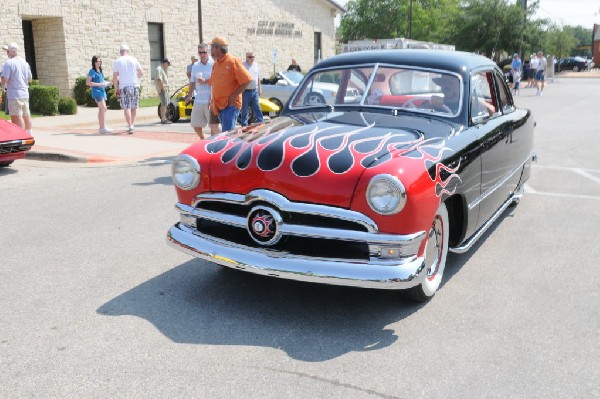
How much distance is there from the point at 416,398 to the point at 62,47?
66.0 feet

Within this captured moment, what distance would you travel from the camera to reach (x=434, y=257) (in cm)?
408

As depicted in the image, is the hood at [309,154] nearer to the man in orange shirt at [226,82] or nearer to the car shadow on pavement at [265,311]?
the car shadow on pavement at [265,311]

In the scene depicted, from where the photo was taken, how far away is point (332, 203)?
11.7 ft

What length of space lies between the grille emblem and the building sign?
25.8 meters

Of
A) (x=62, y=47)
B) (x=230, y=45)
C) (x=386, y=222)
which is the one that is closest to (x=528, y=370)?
(x=386, y=222)

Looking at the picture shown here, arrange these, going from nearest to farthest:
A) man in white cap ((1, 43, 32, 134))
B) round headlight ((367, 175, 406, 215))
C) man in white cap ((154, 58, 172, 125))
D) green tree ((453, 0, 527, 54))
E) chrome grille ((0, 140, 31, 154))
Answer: round headlight ((367, 175, 406, 215)) → chrome grille ((0, 140, 31, 154)) → man in white cap ((1, 43, 32, 134)) → man in white cap ((154, 58, 172, 125)) → green tree ((453, 0, 527, 54))

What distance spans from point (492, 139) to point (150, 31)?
69.6 feet

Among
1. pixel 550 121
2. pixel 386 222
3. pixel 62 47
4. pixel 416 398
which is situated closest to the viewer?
pixel 416 398

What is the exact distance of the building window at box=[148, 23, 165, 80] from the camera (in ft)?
78.7

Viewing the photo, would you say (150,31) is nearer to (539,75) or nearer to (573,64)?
(539,75)

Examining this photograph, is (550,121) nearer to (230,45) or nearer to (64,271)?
(64,271)

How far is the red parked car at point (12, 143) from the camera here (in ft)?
28.5

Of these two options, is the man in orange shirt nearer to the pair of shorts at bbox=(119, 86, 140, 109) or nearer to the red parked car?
the red parked car

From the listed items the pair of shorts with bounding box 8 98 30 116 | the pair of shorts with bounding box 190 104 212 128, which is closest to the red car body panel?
the pair of shorts with bounding box 190 104 212 128
